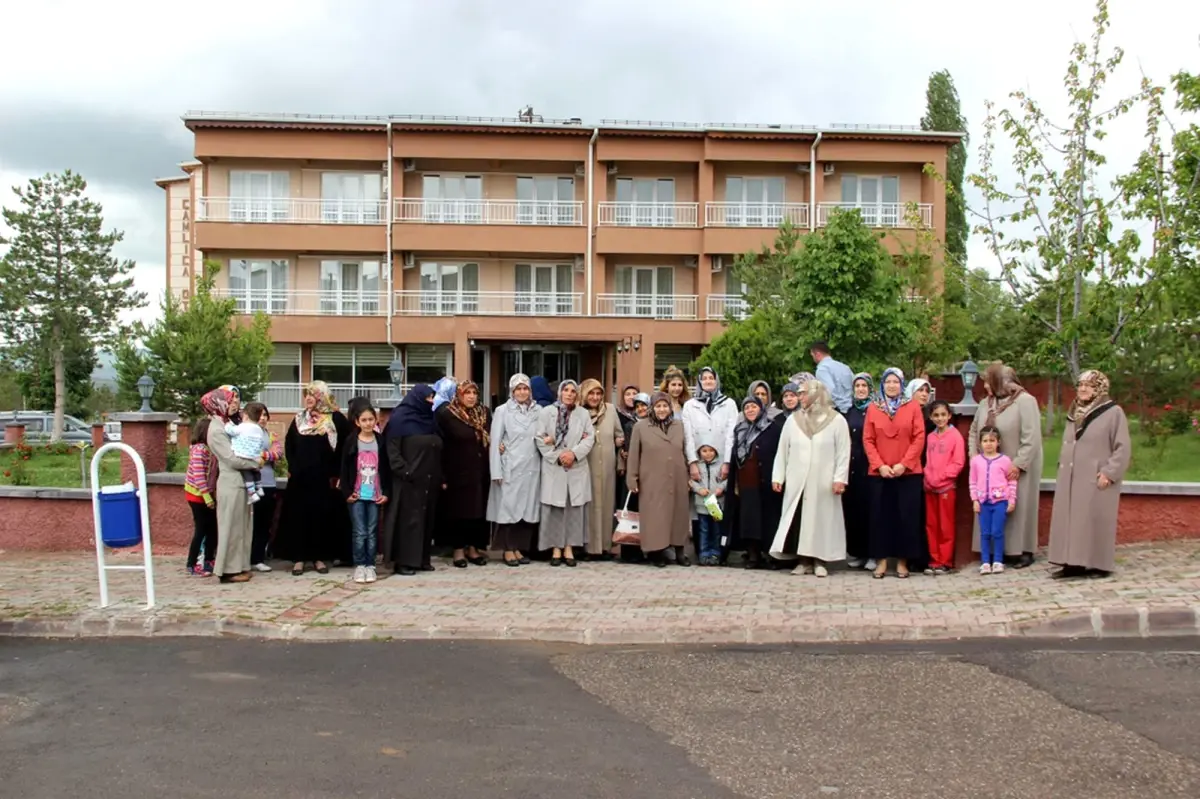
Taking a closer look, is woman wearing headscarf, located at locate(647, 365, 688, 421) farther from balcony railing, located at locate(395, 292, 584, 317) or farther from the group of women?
balcony railing, located at locate(395, 292, 584, 317)

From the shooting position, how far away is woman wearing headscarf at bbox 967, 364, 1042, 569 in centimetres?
1042

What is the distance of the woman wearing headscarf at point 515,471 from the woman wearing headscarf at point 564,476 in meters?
0.10

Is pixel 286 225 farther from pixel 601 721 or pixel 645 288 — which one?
pixel 601 721

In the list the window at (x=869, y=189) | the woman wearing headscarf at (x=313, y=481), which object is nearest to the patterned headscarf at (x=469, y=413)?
the woman wearing headscarf at (x=313, y=481)

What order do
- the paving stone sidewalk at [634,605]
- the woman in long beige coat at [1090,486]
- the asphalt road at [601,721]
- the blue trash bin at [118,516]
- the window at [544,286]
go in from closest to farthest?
the asphalt road at [601,721], the paving stone sidewalk at [634,605], the blue trash bin at [118,516], the woman in long beige coat at [1090,486], the window at [544,286]

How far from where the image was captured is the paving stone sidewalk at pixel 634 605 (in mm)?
8312

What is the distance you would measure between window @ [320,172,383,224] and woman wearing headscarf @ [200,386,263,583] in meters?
28.2

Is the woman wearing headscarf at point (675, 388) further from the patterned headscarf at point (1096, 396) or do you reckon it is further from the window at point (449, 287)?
the window at point (449, 287)

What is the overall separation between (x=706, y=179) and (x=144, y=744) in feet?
110

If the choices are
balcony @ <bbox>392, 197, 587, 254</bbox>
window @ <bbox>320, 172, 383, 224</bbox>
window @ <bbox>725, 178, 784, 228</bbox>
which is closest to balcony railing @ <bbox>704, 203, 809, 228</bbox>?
window @ <bbox>725, 178, 784, 228</bbox>

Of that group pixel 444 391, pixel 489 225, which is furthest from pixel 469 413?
pixel 489 225

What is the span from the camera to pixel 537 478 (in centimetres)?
1156

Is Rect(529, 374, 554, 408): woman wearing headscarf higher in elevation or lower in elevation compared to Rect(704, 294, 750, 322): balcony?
lower

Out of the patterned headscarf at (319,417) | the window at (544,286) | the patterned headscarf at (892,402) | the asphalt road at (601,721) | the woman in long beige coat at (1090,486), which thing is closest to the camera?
the asphalt road at (601,721)
